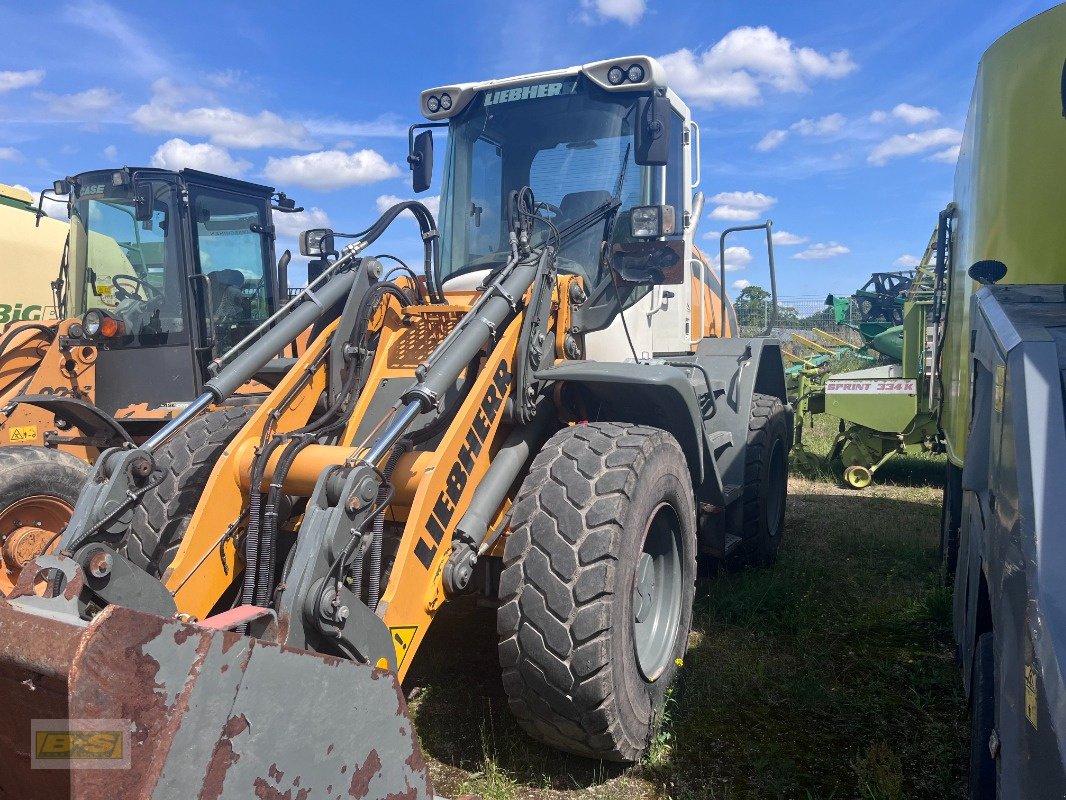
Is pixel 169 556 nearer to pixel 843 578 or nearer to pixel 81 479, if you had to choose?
pixel 81 479

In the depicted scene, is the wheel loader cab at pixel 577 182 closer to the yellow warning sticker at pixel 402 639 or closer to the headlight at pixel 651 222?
the headlight at pixel 651 222

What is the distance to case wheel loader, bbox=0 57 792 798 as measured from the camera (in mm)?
1763

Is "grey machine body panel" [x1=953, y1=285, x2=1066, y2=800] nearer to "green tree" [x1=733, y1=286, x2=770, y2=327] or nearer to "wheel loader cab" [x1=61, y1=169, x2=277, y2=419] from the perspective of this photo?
"wheel loader cab" [x1=61, y1=169, x2=277, y2=419]

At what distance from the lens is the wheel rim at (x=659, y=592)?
11.3 ft

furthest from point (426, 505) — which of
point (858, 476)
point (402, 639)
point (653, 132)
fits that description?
point (858, 476)

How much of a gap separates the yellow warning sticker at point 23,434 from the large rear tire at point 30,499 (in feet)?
4.06

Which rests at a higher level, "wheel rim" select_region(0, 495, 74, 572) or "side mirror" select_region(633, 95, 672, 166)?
"side mirror" select_region(633, 95, 672, 166)

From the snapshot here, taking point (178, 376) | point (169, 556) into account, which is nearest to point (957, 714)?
point (169, 556)

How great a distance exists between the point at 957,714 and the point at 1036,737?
7.49 ft

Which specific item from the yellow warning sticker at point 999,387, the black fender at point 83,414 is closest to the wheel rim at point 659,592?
the yellow warning sticker at point 999,387

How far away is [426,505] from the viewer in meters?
2.75

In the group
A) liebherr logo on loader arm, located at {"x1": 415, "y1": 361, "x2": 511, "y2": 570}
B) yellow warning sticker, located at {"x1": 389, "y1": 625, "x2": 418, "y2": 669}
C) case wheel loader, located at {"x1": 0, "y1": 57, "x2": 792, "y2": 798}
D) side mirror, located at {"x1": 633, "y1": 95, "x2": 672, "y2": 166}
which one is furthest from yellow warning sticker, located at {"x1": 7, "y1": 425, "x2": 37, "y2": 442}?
side mirror, located at {"x1": 633, "y1": 95, "x2": 672, "y2": 166}

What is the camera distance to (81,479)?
4.66 meters

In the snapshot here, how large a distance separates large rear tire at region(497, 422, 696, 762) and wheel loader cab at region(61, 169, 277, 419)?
4.34 metres
